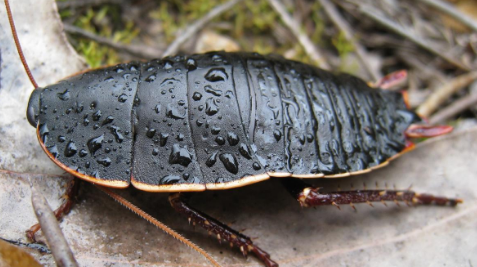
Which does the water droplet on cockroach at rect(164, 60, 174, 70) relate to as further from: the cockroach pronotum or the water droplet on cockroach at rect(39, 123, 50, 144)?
the water droplet on cockroach at rect(39, 123, 50, 144)

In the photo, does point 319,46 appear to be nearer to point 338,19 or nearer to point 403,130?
point 338,19

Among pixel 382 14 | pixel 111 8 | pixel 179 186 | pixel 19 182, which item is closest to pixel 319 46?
pixel 382 14

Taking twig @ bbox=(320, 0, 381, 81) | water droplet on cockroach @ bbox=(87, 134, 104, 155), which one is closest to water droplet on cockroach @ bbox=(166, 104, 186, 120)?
water droplet on cockroach @ bbox=(87, 134, 104, 155)

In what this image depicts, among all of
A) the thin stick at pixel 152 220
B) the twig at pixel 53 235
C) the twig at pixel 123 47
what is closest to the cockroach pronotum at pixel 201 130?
the thin stick at pixel 152 220

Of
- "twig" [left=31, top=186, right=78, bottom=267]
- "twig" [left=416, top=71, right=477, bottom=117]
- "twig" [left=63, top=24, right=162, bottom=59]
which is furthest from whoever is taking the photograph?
"twig" [left=416, top=71, right=477, bottom=117]

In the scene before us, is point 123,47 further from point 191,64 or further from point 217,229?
point 217,229

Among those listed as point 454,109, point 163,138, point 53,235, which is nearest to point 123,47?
point 163,138

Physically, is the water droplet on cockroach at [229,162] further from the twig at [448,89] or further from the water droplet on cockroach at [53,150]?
the twig at [448,89]
